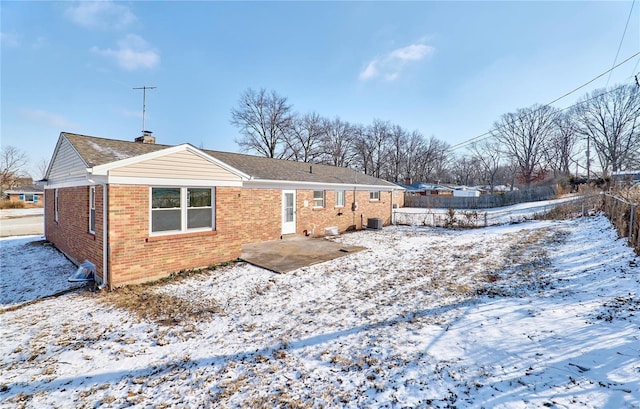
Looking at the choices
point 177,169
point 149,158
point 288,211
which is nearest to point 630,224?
point 288,211

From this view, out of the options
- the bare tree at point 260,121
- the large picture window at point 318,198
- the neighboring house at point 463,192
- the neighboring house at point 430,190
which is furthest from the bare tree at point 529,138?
the large picture window at point 318,198

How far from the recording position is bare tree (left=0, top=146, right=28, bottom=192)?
143ft

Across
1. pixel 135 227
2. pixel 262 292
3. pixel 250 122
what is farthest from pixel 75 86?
pixel 250 122

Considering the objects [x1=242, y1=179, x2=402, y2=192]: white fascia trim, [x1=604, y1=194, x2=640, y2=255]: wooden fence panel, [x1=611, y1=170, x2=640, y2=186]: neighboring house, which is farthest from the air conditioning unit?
[x1=611, y1=170, x2=640, y2=186]: neighboring house

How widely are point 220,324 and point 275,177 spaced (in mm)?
7891

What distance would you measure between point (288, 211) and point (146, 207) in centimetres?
642

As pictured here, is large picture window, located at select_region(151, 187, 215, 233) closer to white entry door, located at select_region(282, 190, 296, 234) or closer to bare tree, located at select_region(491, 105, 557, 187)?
white entry door, located at select_region(282, 190, 296, 234)

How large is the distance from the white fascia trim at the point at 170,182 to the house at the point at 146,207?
0.06ft

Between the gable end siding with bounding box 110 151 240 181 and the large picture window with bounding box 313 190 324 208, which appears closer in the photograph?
the gable end siding with bounding box 110 151 240 181

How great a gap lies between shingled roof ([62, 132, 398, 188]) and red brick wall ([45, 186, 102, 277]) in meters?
0.94

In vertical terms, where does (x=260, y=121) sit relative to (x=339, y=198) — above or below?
above

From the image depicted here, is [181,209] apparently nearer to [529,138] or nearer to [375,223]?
[375,223]

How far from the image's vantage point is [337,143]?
46312 millimetres

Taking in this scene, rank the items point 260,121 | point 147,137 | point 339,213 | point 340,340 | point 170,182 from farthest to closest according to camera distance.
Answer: point 260,121, point 339,213, point 147,137, point 170,182, point 340,340
